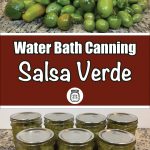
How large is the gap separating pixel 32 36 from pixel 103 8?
416 millimetres

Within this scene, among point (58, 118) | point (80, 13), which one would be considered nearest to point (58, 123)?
point (58, 118)

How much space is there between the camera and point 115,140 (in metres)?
1.59

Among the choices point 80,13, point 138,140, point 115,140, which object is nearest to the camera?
point 115,140

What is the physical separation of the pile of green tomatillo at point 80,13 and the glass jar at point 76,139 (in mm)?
671

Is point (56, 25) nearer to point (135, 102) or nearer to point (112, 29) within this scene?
point (112, 29)

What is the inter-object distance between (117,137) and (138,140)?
432mm

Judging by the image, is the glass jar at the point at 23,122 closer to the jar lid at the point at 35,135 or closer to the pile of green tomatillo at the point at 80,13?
the jar lid at the point at 35,135

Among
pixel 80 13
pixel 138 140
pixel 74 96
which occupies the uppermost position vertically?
pixel 80 13

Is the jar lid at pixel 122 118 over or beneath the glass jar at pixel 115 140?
over

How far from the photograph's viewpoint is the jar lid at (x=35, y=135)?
1.58 m

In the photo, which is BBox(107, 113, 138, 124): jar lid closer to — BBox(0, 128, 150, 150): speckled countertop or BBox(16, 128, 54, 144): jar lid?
BBox(0, 128, 150, 150): speckled countertop

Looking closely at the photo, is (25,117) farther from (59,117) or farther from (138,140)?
(138,140)

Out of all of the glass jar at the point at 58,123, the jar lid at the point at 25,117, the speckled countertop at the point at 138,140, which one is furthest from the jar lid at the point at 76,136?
the speckled countertop at the point at 138,140

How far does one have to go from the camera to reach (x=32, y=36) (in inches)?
80.4
